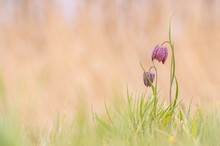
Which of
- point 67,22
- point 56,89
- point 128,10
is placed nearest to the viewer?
point 56,89

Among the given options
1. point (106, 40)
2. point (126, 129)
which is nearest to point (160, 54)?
point (126, 129)

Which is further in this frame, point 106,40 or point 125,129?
point 106,40

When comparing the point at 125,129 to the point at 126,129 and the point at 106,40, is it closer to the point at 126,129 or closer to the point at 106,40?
the point at 126,129

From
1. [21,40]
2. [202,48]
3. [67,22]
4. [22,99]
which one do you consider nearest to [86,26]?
[67,22]

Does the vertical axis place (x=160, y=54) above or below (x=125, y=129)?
above

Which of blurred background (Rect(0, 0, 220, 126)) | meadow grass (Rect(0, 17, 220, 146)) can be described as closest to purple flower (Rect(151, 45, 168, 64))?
meadow grass (Rect(0, 17, 220, 146))

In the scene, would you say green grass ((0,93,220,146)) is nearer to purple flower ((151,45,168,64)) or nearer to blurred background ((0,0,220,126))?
purple flower ((151,45,168,64))

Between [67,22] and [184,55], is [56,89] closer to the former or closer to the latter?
[67,22]

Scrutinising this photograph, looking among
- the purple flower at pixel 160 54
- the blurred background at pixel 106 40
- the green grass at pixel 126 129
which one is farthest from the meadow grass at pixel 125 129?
the blurred background at pixel 106 40
